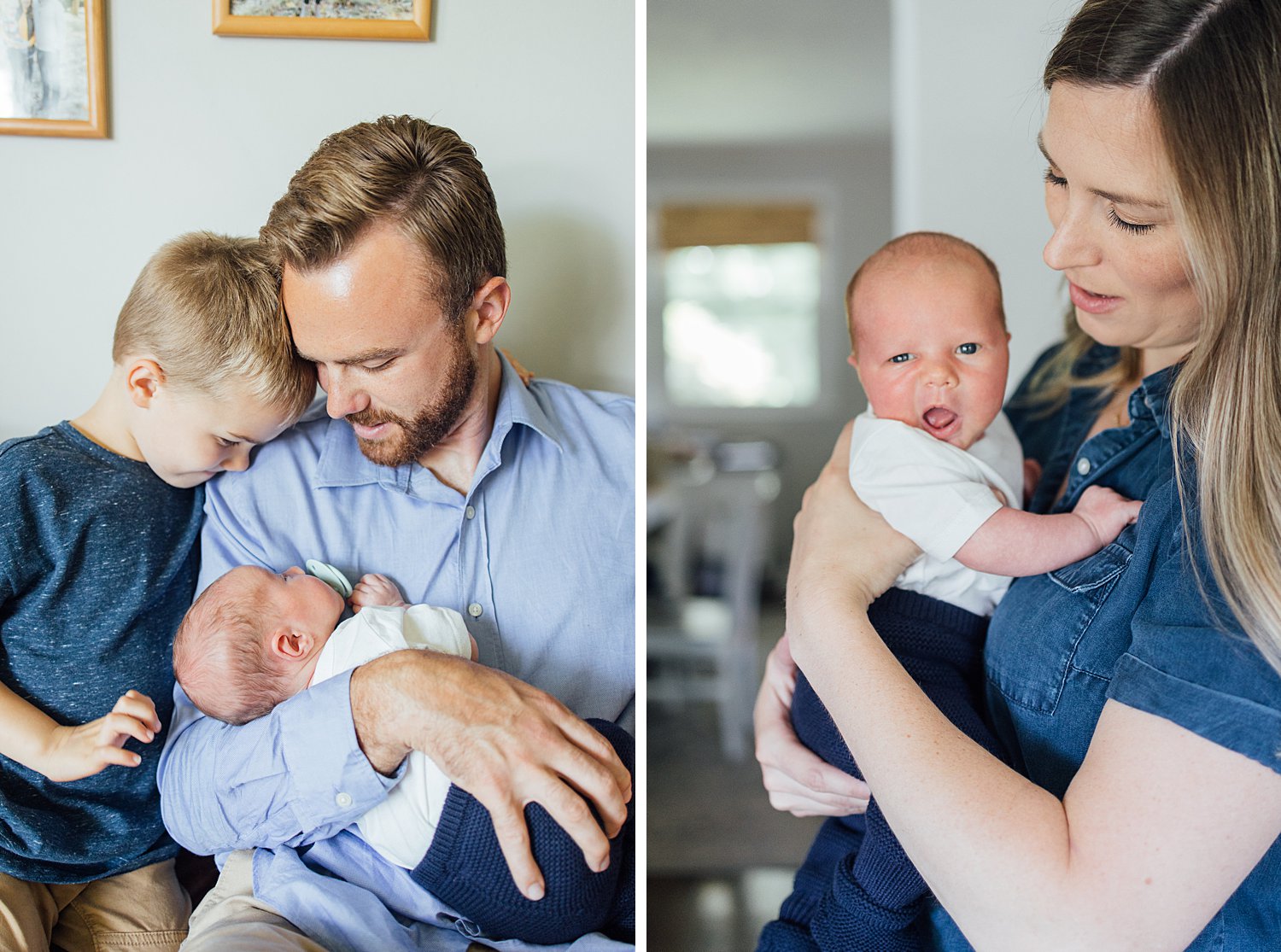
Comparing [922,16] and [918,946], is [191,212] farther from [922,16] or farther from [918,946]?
[922,16]

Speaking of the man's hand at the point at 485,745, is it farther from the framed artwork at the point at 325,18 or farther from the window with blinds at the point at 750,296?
the window with blinds at the point at 750,296

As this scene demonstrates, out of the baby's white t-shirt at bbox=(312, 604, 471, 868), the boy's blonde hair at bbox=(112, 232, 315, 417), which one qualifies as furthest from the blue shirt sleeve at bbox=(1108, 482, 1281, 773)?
the boy's blonde hair at bbox=(112, 232, 315, 417)

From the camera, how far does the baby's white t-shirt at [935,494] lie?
1.19 meters

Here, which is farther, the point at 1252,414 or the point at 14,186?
the point at 14,186

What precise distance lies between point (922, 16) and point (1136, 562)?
4.50ft

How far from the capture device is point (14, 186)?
112cm

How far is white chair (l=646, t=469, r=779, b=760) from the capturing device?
4.44 metres

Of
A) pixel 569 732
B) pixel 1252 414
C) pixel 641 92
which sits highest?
pixel 641 92

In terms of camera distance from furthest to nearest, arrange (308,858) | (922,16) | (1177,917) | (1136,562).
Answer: (922,16) < (308,858) < (1136,562) < (1177,917)

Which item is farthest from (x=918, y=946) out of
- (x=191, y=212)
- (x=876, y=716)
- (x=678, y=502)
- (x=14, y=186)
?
(x=678, y=502)

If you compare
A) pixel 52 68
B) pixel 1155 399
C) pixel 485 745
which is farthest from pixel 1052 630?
pixel 52 68

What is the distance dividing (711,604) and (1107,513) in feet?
14.5

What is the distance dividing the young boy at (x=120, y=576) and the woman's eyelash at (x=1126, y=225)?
3.00 ft

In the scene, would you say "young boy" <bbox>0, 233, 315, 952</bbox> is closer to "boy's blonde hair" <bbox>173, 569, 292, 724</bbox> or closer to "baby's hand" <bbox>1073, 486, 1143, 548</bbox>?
"boy's blonde hair" <bbox>173, 569, 292, 724</bbox>
